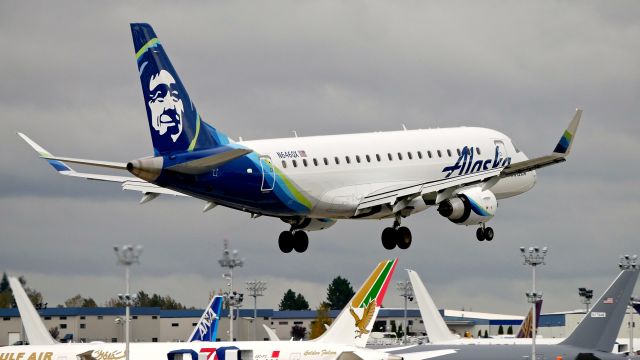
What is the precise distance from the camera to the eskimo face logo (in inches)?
3061

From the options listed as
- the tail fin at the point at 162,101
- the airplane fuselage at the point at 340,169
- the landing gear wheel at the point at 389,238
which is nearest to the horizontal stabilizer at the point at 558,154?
the airplane fuselage at the point at 340,169

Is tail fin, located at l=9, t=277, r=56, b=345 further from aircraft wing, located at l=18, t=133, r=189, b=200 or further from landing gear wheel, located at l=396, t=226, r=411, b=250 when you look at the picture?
landing gear wheel, located at l=396, t=226, r=411, b=250

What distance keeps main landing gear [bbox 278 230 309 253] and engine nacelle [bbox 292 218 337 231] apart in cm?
46

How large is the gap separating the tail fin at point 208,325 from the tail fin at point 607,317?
23.7 m

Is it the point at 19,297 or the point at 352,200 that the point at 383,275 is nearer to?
the point at 352,200

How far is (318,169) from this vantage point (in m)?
84.9

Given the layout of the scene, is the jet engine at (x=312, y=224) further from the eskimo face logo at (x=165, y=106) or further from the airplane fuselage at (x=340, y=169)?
the eskimo face logo at (x=165, y=106)

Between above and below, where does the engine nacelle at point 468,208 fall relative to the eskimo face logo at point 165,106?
below

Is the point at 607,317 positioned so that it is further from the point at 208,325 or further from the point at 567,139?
the point at 208,325

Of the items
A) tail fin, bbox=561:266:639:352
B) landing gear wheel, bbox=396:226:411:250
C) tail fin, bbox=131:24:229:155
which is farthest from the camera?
tail fin, bbox=561:266:639:352

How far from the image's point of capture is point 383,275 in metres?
92.2

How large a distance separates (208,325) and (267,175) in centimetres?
1776

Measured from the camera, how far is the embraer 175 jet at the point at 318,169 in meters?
77.9

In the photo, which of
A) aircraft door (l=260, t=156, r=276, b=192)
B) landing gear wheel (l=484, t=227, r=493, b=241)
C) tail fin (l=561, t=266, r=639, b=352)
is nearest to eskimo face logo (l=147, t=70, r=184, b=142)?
aircraft door (l=260, t=156, r=276, b=192)
